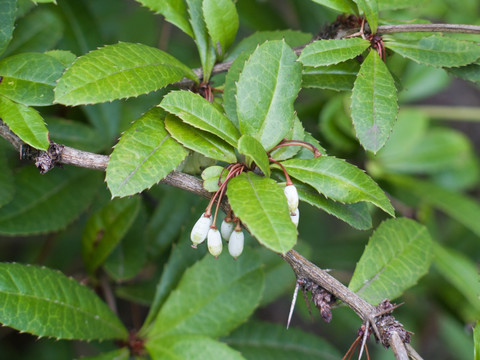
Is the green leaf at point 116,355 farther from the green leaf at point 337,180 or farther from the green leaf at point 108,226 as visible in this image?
the green leaf at point 337,180

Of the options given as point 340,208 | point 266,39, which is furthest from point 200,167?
point 266,39

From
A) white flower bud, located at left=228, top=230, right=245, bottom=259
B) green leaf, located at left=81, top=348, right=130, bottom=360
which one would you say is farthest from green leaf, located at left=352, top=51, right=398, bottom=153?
green leaf, located at left=81, top=348, right=130, bottom=360

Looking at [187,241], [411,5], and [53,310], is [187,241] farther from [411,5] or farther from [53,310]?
[411,5]

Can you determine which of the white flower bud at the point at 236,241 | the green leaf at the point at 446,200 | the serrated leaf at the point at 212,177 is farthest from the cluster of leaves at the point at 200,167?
the green leaf at the point at 446,200

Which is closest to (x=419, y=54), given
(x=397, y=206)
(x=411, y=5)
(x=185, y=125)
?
(x=411, y=5)

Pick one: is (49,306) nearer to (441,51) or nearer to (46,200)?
(46,200)

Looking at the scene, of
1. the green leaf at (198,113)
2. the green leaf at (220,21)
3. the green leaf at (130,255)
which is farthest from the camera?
the green leaf at (130,255)
